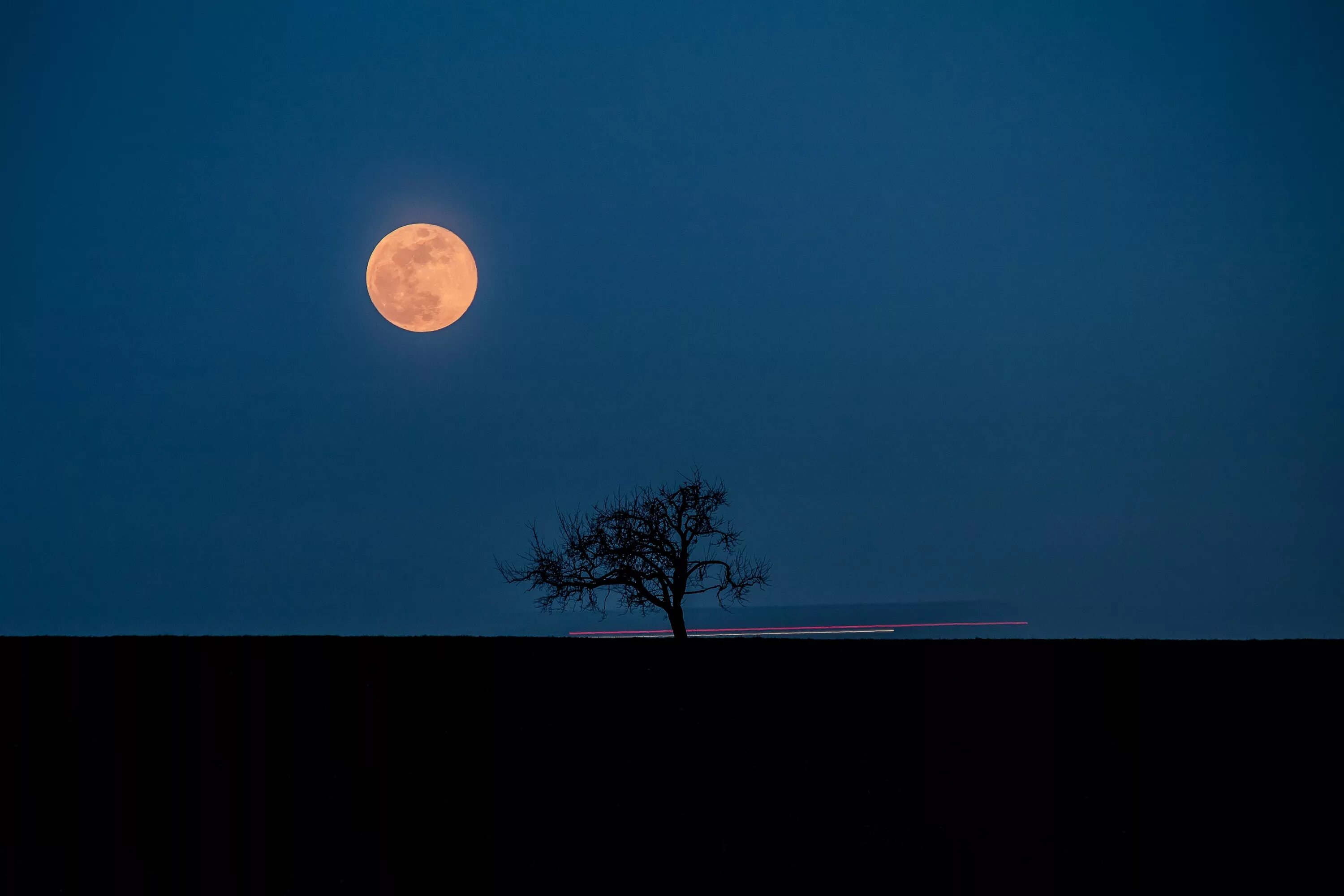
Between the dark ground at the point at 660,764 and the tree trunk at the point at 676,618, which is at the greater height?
the tree trunk at the point at 676,618

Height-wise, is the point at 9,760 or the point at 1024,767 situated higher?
the point at 9,760

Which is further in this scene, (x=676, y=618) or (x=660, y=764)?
(x=676, y=618)

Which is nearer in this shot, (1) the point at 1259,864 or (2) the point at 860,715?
(1) the point at 1259,864

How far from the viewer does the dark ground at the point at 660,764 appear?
3211mm

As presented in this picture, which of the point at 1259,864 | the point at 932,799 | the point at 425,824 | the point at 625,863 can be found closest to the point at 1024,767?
the point at 932,799

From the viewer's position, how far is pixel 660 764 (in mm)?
3412

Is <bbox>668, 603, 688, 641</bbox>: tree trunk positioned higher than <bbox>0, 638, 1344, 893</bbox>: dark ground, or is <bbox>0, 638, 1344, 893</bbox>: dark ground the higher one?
<bbox>668, 603, 688, 641</bbox>: tree trunk

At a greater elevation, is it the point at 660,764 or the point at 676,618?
the point at 676,618

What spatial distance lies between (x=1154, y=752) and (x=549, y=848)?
2.42 metres

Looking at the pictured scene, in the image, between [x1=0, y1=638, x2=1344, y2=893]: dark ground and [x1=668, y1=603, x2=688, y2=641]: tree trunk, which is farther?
[x1=668, y1=603, x2=688, y2=641]: tree trunk

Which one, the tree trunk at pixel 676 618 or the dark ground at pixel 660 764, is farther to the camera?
the tree trunk at pixel 676 618

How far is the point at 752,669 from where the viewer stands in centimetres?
346

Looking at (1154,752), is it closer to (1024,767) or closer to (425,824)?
(1024,767)

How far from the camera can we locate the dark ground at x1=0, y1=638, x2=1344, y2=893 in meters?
3.21
